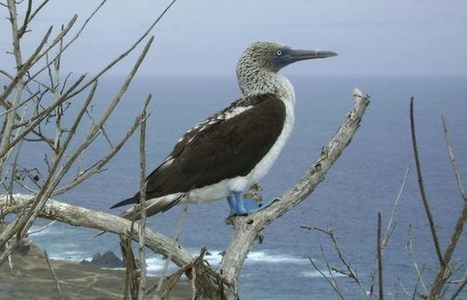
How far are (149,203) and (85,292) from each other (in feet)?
156

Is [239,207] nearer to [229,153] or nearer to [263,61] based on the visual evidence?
[229,153]

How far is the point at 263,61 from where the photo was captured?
7.56m

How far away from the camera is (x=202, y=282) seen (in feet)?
8.90

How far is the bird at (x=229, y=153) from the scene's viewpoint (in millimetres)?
6312

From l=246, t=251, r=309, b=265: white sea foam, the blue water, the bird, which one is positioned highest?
the bird

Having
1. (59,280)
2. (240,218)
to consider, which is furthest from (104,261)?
(240,218)

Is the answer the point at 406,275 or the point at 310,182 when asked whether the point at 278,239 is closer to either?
the point at 406,275

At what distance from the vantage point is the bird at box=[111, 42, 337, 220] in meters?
6.31

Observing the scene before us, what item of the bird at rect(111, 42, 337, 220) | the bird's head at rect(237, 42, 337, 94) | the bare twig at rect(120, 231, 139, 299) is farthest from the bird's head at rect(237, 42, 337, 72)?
the bare twig at rect(120, 231, 139, 299)

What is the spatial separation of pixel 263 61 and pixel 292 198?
76.1 inches

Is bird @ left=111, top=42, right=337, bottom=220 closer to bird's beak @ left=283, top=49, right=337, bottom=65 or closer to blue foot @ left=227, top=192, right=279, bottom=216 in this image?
blue foot @ left=227, top=192, right=279, bottom=216

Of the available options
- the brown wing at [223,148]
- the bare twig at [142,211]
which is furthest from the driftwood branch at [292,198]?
the bare twig at [142,211]

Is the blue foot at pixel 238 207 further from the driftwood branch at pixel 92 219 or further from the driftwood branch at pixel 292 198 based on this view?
the driftwood branch at pixel 92 219

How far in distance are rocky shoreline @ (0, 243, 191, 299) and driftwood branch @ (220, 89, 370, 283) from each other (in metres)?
43.6
